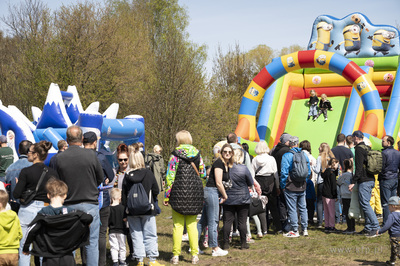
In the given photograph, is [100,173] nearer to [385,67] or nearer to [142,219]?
[142,219]

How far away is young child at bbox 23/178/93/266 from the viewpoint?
438 centimetres

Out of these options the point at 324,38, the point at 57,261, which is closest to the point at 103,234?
the point at 57,261

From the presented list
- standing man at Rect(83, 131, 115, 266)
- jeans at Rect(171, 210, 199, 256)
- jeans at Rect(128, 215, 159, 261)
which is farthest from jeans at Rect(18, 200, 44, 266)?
jeans at Rect(171, 210, 199, 256)

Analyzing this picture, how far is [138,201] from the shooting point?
619 centimetres

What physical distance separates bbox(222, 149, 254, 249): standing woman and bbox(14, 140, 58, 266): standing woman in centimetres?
292

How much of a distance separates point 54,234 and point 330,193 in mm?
5731

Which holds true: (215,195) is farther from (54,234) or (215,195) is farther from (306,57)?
(306,57)

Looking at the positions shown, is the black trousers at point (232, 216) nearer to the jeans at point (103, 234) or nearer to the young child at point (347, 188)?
the jeans at point (103, 234)

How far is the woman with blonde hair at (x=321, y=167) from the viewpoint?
9.20 meters

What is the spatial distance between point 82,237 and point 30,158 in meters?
1.77

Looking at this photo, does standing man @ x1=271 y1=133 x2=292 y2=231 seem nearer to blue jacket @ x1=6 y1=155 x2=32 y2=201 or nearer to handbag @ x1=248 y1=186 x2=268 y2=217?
handbag @ x1=248 y1=186 x2=268 y2=217

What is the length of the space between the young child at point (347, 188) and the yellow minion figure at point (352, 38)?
9.08 meters

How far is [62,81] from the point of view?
2009 centimetres

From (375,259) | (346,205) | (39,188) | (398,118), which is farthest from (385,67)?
(39,188)
